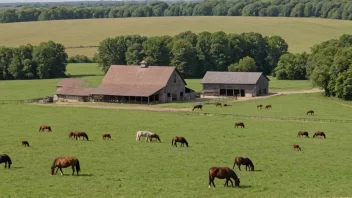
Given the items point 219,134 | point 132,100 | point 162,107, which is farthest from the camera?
point 132,100

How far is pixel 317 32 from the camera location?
515 ft

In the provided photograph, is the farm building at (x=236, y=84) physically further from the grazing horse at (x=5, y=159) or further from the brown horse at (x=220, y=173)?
the brown horse at (x=220, y=173)

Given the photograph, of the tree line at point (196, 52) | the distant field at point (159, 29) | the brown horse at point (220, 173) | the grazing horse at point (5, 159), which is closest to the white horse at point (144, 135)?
the grazing horse at point (5, 159)

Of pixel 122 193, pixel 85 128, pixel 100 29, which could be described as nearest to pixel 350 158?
pixel 122 193

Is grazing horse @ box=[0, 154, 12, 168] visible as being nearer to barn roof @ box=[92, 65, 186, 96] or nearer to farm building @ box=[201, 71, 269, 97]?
barn roof @ box=[92, 65, 186, 96]

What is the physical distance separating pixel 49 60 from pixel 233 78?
125 feet

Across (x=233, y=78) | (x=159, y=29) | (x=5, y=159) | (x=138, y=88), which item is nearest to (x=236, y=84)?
(x=233, y=78)

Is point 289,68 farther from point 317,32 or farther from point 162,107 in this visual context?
point 317,32

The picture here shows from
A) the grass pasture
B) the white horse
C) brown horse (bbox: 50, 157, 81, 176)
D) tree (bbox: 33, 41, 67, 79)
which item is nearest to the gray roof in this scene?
the grass pasture

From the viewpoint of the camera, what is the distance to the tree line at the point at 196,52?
110250mm

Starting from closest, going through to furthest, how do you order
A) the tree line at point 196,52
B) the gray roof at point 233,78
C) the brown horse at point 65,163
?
the brown horse at point 65,163 → the gray roof at point 233,78 → the tree line at point 196,52

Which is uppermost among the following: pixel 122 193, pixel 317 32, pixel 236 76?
pixel 317 32

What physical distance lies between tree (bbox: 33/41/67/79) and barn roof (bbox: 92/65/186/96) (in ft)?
93.4

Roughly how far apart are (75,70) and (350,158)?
8945 cm
